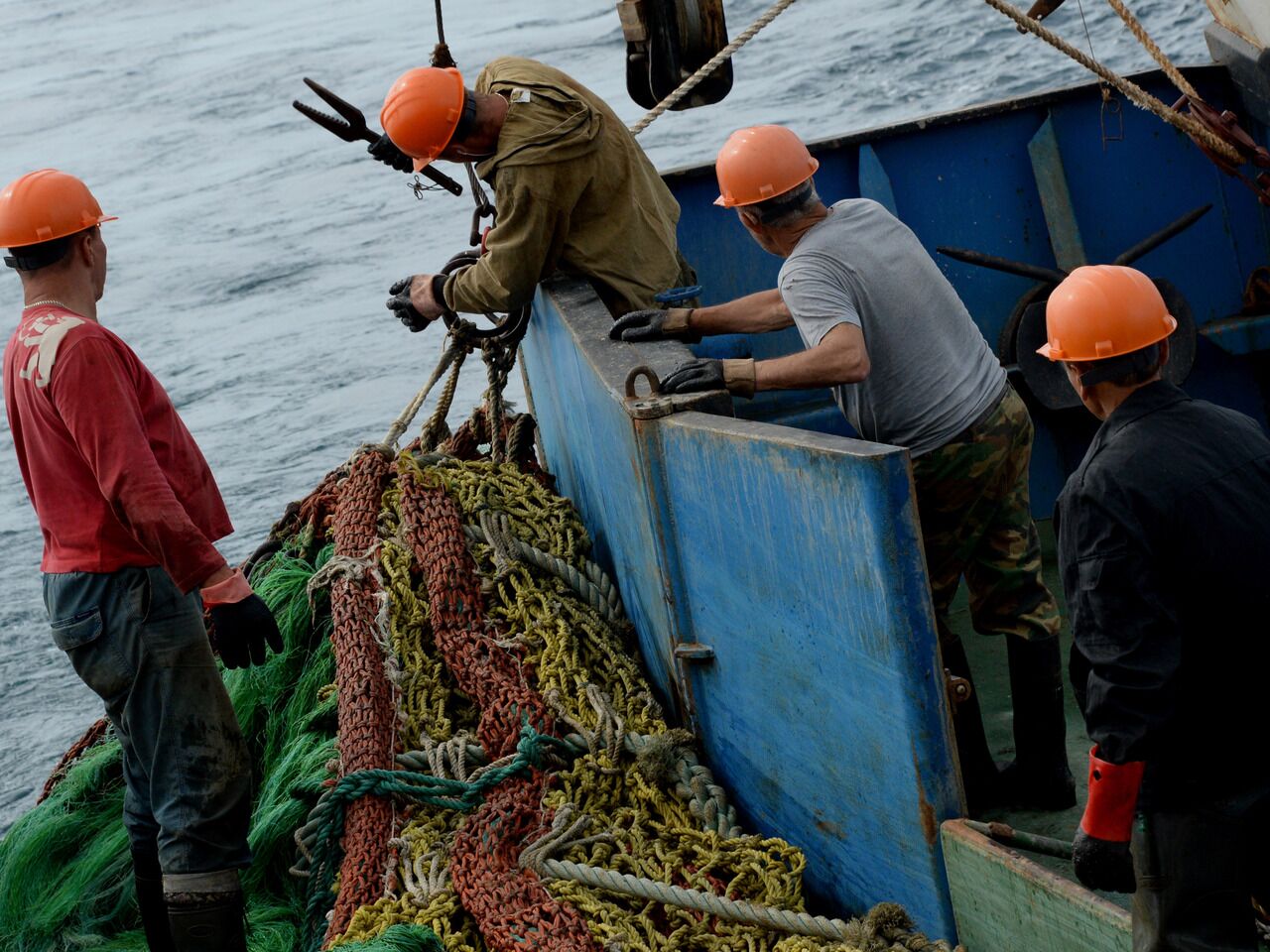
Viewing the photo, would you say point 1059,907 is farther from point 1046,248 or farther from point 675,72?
point 675,72

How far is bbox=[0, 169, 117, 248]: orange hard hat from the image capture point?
375 cm

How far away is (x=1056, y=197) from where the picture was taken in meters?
6.01

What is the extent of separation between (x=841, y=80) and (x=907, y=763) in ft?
60.9

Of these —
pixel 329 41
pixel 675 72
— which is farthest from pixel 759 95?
pixel 675 72

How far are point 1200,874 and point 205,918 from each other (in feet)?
8.11

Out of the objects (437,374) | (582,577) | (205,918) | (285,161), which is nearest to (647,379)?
(582,577)

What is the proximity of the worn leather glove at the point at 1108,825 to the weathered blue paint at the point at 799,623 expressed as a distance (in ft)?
1.90

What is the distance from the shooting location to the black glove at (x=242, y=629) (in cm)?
376

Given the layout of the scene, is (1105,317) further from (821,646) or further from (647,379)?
(647,379)

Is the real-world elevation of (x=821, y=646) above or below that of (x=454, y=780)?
above

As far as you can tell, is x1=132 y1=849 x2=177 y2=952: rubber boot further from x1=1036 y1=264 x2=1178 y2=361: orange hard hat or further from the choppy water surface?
the choppy water surface

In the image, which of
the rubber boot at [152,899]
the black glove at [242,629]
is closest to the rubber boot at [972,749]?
the black glove at [242,629]

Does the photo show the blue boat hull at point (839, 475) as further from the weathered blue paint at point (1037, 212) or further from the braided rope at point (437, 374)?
the braided rope at point (437, 374)

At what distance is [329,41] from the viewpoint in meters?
28.7
